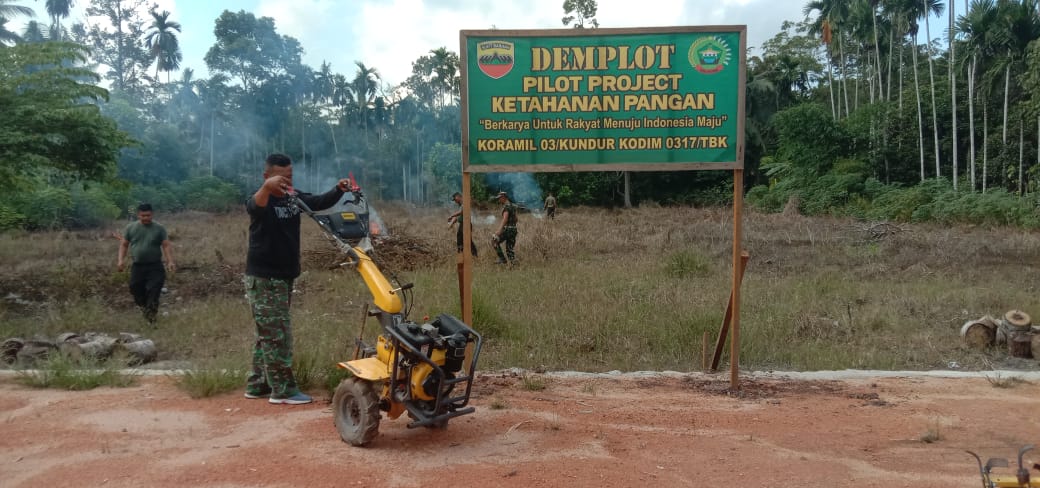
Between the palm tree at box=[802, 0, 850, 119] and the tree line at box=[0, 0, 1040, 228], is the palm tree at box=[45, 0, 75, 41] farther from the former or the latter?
the palm tree at box=[802, 0, 850, 119]

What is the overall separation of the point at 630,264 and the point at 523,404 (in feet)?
27.0

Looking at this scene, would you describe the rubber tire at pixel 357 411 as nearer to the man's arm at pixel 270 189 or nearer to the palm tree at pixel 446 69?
the man's arm at pixel 270 189

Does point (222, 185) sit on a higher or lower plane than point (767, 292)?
higher

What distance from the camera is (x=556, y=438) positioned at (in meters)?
4.59

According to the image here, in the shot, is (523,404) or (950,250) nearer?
(523,404)

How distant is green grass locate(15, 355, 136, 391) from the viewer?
5754 millimetres

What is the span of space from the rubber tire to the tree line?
60.2 feet

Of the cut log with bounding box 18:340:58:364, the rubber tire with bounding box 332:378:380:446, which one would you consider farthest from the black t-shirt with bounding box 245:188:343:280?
the cut log with bounding box 18:340:58:364

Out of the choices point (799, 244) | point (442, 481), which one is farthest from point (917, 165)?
point (442, 481)

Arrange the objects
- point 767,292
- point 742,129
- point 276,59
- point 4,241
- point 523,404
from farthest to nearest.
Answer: point 276,59 < point 4,241 < point 767,292 < point 742,129 < point 523,404

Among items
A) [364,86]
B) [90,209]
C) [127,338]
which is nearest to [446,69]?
[364,86]

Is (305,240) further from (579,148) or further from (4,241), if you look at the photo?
(579,148)

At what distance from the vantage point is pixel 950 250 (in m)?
15.2

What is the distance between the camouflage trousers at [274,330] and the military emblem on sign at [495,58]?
2.24m
